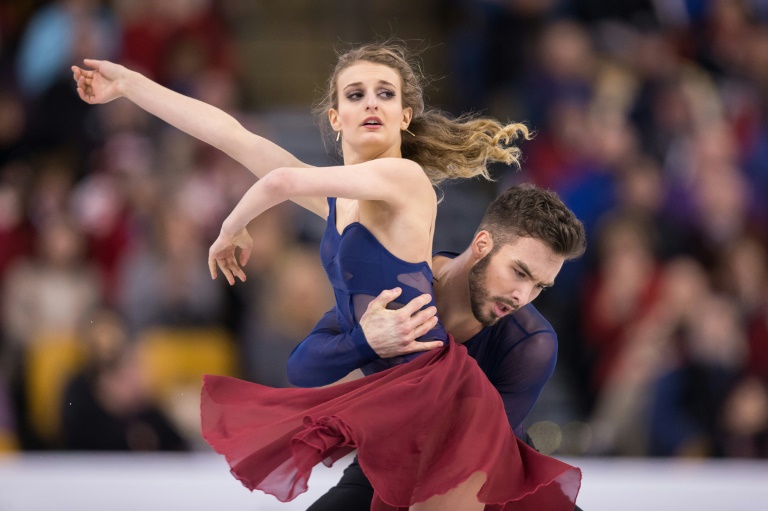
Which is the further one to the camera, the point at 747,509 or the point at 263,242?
the point at 263,242

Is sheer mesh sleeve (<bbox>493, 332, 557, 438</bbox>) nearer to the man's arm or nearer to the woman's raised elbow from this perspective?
the man's arm

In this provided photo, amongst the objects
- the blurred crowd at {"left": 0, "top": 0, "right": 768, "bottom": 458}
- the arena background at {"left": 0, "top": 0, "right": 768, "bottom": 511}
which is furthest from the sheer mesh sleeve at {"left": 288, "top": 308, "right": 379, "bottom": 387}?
the blurred crowd at {"left": 0, "top": 0, "right": 768, "bottom": 458}

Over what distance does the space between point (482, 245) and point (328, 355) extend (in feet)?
1.82

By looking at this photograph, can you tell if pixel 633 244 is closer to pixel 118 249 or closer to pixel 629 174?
pixel 629 174

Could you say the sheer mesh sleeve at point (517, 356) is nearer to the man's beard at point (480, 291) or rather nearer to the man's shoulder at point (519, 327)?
the man's shoulder at point (519, 327)

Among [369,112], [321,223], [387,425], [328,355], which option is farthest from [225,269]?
[321,223]

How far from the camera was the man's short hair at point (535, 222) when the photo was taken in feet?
10.4

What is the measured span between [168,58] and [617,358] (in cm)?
336

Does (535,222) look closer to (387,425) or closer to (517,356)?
(517,356)

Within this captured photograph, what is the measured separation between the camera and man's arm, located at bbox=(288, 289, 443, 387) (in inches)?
120

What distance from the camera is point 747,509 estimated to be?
4.34 metres

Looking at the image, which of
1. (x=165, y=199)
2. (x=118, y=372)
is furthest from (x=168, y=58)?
(x=118, y=372)

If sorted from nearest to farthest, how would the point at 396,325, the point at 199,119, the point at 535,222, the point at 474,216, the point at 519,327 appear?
the point at 396,325 < the point at 535,222 < the point at 519,327 < the point at 199,119 < the point at 474,216

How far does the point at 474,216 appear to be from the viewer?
6.56 metres
